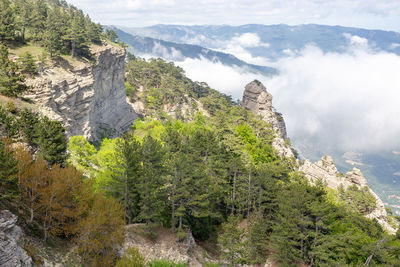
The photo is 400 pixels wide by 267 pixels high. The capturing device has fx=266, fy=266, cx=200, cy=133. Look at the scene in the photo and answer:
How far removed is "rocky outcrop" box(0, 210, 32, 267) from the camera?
723 inches

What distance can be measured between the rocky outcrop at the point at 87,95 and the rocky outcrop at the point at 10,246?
98.8 feet

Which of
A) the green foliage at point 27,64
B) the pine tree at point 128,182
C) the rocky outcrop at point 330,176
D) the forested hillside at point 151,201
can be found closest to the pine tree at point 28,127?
the forested hillside at point 151,201

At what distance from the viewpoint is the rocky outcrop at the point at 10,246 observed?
723 inches

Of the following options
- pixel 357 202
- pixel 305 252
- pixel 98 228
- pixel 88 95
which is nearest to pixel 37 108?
pixel 88 95

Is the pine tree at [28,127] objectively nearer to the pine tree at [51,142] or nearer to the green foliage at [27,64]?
the pine tree at [51,142]

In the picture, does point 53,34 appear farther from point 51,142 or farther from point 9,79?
point 51,142

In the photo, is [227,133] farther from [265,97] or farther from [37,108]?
[265,97]

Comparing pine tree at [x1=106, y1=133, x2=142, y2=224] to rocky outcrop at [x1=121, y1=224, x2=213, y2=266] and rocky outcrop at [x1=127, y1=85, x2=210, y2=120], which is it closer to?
rocky outcrop at [x1=121, y1=224, x2=213, y2=266]

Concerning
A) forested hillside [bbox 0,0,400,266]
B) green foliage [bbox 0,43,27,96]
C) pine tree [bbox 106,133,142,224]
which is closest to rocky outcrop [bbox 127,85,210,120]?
forested hillside [bbox 0,0,400,266]

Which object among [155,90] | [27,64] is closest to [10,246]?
[27,64]

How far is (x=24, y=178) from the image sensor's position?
2355cm

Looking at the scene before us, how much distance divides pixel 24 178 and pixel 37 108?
88.7 feet

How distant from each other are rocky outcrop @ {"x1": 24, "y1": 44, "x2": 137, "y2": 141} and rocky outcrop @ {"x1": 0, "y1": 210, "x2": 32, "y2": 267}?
30.1 m

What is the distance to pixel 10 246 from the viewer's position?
18.9 meters
